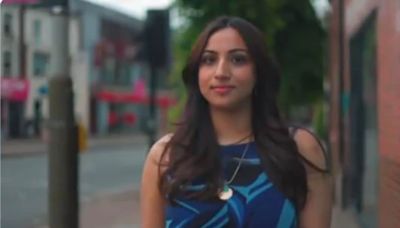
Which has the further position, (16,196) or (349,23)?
(16,196)

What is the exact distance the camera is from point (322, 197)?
2.19m

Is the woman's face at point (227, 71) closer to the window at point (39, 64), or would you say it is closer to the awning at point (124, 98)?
the window at point (39, 64)

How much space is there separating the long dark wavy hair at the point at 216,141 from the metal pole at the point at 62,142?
3.60 meters

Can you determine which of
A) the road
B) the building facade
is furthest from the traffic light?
the building facade

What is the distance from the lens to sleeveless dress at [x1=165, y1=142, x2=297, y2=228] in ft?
6.73

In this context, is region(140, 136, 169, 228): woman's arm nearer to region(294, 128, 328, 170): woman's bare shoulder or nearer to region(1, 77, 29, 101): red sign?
region(294, 128, 328, 170): woman's bare shoulder

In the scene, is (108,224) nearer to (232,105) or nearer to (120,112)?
(232,105)

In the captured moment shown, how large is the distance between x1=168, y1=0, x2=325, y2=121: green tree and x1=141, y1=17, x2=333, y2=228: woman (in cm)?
1372

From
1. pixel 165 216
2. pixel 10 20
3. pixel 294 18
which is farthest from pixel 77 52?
pixel 165 216

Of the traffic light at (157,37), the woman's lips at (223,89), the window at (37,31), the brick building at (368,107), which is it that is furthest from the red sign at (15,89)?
the woman's lips at (223,89)

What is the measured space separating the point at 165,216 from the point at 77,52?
52568mm

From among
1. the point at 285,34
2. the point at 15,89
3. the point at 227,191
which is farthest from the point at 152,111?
the point at 15,89

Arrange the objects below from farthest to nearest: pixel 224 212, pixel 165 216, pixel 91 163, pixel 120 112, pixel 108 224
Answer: pixel 120 112, pixel 91 163, pixel 108 224, pixel 165 216, pixel 224 212

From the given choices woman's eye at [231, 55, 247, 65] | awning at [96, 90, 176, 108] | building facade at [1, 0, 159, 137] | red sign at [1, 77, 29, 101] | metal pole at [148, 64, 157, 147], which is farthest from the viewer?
awning at [96, 90, 176, 108]
